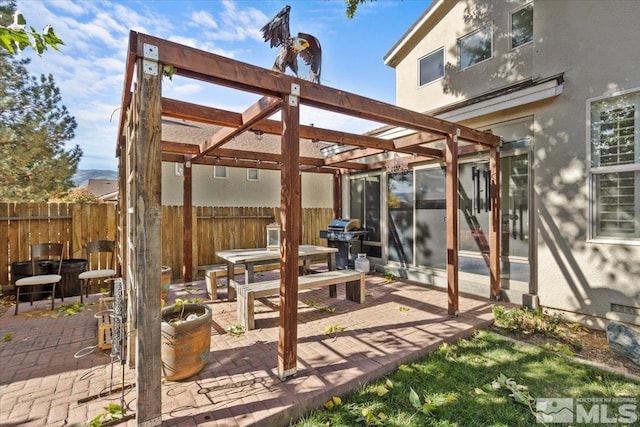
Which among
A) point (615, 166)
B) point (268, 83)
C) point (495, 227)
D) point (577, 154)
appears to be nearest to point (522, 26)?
point (577, 154)

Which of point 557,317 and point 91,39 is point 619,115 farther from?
point 91,39

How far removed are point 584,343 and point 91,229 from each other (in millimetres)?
8962

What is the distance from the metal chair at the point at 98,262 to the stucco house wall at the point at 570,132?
289 inches

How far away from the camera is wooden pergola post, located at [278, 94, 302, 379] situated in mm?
2840

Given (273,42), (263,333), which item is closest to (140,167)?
(273,42)

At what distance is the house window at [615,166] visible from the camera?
4074 millimetres

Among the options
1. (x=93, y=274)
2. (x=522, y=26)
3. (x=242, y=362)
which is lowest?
(x=242, y=362)

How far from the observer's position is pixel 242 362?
317 centimetres

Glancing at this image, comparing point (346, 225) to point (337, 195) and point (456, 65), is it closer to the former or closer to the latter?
point (337, 195)

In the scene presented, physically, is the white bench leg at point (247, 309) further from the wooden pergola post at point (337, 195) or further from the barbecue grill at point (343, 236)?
the wooden pergola post at point (337, 195)

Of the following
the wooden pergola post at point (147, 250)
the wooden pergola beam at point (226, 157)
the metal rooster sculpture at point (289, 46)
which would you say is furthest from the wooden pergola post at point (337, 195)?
the wooden pergola post at point (147, 250)

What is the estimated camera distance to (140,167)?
2.15 m

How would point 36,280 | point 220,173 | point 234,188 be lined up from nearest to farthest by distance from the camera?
1. point 36,280
2. point 220,173
3. point 234,188

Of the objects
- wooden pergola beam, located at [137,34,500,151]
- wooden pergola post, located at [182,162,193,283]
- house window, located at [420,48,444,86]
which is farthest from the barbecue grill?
house window, located at [420,48,444,86]
